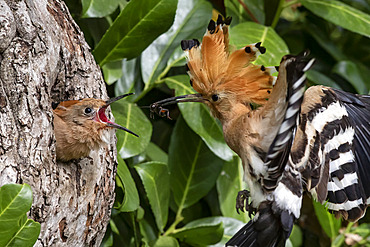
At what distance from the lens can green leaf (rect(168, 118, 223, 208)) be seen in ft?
7.85

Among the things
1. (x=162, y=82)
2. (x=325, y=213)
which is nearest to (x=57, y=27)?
(x=162, y=82)

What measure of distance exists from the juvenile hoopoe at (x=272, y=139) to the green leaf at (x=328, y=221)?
572 mm

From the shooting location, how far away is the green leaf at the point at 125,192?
186 cm

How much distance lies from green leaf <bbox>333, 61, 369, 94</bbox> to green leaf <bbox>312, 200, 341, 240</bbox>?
589 mm

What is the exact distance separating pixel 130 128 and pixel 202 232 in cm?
48

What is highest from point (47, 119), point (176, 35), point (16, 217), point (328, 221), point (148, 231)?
point (47, 119)

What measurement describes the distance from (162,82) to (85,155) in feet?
2.41

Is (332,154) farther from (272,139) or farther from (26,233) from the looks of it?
(26,233)

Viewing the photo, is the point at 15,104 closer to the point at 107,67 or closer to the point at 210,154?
the point at 107,67

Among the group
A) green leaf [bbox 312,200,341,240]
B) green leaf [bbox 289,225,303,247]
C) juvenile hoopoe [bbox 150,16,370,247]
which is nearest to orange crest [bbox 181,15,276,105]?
juvenile hoopoe [bbox 150,16,370,247]

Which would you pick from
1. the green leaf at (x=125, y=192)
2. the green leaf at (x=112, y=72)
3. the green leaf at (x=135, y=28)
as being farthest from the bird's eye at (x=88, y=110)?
the green leaf at (x=112, y=72)

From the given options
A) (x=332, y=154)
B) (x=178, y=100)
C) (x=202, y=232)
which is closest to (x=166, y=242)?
(x=202, y=232)

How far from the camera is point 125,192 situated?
1864 millimetres

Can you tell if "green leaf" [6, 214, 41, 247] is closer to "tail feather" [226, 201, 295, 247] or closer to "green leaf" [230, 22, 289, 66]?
"tail feather" [226, 201, 295, 247]
